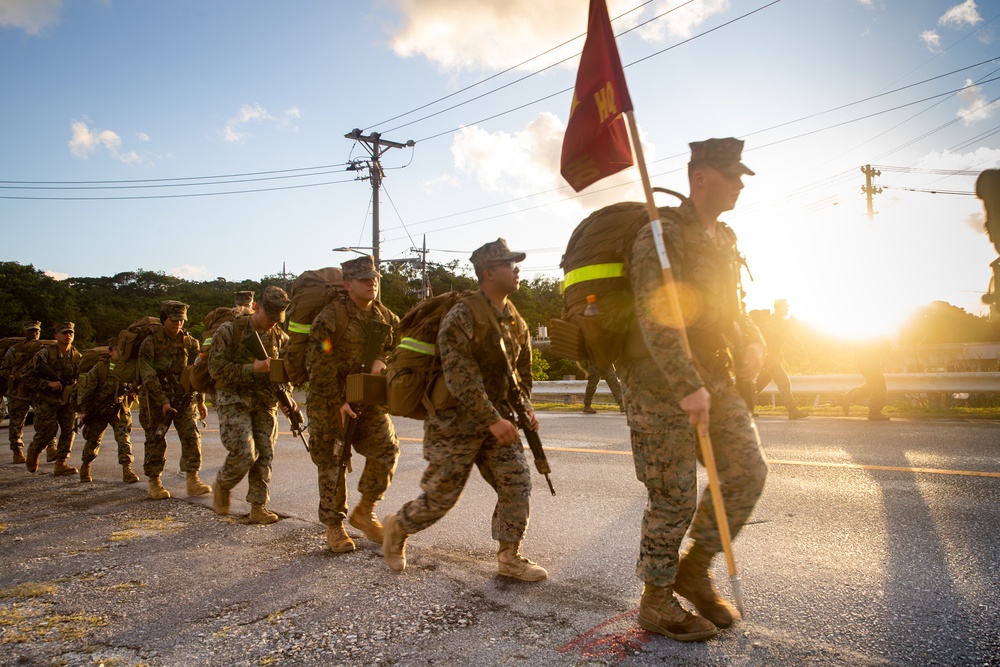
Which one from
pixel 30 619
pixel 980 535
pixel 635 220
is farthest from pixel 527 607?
pixel 980 535

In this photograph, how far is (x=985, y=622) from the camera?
9.87 feet

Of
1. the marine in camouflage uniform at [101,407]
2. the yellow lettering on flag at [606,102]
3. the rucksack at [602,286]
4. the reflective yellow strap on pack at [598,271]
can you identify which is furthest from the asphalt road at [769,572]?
the marine in camouflage uniform at [101,407]

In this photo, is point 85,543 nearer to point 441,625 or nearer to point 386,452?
point 386,452

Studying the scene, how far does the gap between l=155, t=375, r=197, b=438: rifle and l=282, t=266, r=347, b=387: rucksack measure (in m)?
2.93

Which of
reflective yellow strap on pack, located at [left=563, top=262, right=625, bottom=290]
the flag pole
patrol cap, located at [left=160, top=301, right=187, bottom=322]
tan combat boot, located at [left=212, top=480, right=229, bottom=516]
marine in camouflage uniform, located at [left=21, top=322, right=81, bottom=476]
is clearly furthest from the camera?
marine in camouflage uniform, located at [left=21, top=322, right=81, bottom=476]

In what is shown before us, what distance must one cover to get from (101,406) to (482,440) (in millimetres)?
7253

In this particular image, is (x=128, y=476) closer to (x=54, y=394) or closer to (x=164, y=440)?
(x=164, y=440)

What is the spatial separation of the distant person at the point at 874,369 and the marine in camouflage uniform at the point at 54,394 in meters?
11.9

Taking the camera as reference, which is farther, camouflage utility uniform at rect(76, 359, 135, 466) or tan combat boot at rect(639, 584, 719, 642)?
camouflage utility uniform at rect(76, 359, 135, 466)

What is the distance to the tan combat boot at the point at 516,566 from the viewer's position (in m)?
3.91

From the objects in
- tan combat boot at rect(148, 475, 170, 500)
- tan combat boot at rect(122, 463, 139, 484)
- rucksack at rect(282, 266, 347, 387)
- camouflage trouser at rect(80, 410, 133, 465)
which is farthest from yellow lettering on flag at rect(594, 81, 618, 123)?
camouflage trouser at rect(80, 410, 133, 465)

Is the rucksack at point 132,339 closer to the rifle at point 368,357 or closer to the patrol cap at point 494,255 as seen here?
the rifle at point 368,357

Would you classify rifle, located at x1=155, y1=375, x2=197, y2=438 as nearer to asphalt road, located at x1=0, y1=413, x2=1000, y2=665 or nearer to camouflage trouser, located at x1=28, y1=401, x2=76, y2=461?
asphalt road, located at x1=0, y1=413, x2=1000, y2=665

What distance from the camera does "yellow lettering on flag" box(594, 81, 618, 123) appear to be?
11.3 feet
